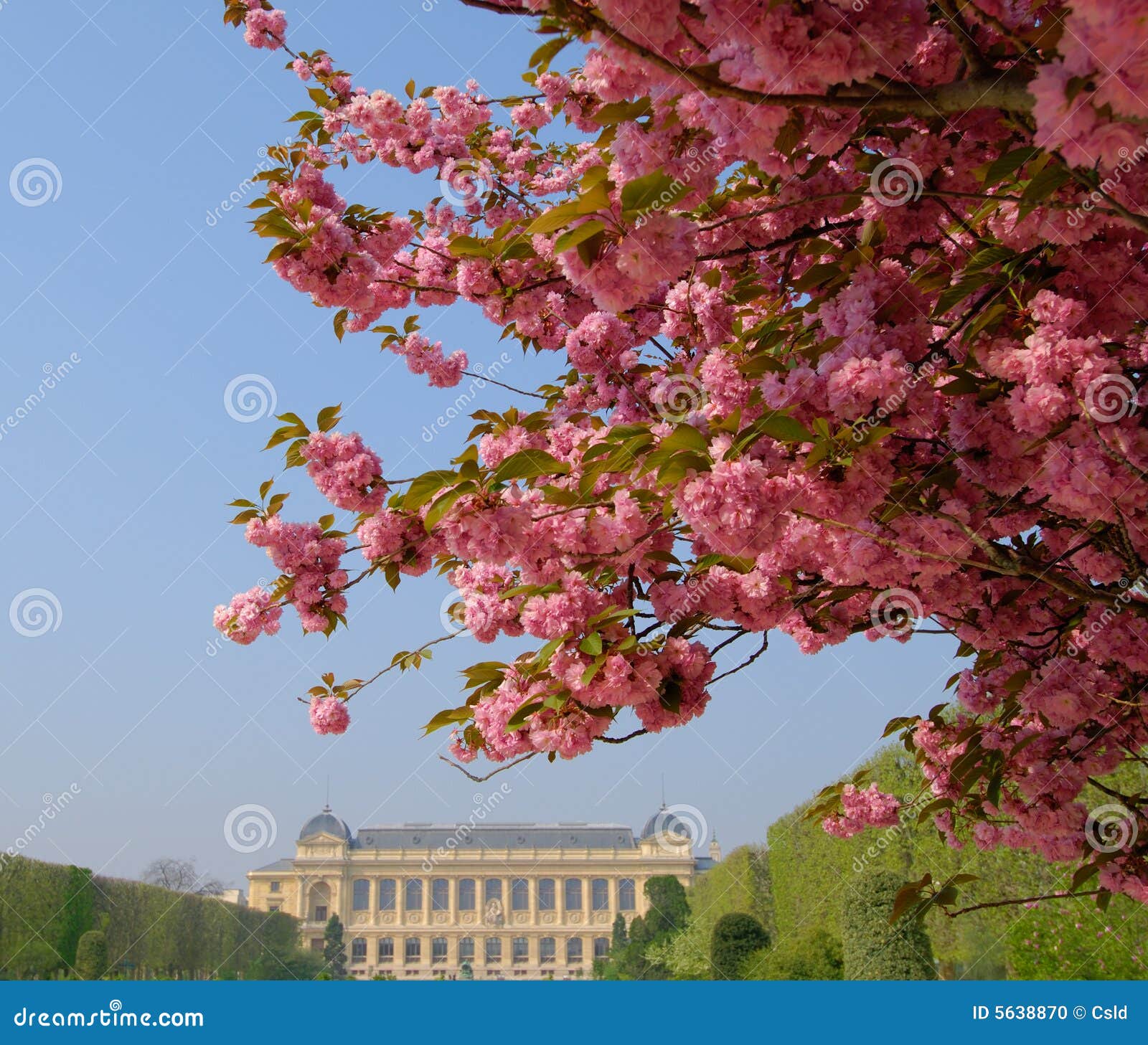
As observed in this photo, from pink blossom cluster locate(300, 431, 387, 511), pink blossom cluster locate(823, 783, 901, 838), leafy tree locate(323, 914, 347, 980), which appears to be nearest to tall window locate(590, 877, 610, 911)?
leafy tree locate(323, 914, 347, 980)

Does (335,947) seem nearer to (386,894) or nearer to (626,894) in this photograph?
(386,894)

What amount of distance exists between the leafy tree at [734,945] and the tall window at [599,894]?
47.7m

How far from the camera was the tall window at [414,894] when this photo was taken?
67.9m

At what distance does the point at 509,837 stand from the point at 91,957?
176 feet

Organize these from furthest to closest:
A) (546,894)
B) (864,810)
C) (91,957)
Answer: (546,894)
(91,957)
(864,810)

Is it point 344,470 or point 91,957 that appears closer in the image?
point 344,470

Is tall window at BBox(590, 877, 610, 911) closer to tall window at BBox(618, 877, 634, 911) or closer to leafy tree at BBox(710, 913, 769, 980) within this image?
tall window at BBox(618, 877, 634, 911)

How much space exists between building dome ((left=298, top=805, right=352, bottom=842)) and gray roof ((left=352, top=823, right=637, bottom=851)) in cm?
128

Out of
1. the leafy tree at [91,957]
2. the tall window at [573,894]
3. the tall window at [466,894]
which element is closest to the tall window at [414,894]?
the tall window at [466,894]

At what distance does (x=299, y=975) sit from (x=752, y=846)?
74.6ft

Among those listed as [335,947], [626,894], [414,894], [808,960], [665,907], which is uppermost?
[414,894]

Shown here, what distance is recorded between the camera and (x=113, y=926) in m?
29.0

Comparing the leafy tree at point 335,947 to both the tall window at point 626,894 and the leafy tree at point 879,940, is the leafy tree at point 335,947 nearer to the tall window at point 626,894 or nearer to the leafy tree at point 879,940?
the tall window at point 626,894

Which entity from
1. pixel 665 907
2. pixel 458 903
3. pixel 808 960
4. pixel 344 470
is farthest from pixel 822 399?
pixel 458 903
